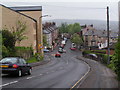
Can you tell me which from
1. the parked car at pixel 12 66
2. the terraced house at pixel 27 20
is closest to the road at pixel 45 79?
the parked car at pixel 12 66

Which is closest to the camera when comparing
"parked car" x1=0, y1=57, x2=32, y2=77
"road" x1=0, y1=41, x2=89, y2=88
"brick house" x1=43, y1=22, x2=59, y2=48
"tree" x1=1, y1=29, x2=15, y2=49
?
"road" x1=0, y1=41, x2=89, y2=88

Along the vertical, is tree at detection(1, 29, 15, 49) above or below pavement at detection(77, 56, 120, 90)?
above

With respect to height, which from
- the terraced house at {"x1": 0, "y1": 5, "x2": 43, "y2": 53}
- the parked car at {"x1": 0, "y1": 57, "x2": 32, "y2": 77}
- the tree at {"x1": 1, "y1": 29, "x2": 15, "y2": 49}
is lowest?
the parked car at {"x1": 0, "y1": 57, "x2": 32, "y2": 77}

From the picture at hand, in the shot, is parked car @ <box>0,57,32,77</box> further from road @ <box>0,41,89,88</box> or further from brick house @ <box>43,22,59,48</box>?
brick house @ <box>43,22,59,48</box>

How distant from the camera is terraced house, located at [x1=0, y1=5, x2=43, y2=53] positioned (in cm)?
4687

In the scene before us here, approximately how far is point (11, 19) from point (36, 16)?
20.3 m

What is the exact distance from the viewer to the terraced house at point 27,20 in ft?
154

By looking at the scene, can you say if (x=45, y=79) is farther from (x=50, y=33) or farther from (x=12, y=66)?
(x=50, y=33)

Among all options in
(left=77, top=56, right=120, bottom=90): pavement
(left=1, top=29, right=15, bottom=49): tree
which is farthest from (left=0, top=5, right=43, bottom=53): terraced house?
(left=77, top=56, right=120, bottom=90): pavement

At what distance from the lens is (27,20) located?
59.1 m

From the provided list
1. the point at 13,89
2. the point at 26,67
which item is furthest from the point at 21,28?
the point at 13,89

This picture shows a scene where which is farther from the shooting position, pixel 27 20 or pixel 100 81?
pixel 27 20

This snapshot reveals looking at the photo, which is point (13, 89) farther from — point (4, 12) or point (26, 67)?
point (4, 12)

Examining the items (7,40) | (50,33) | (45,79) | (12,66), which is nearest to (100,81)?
(45,79)
